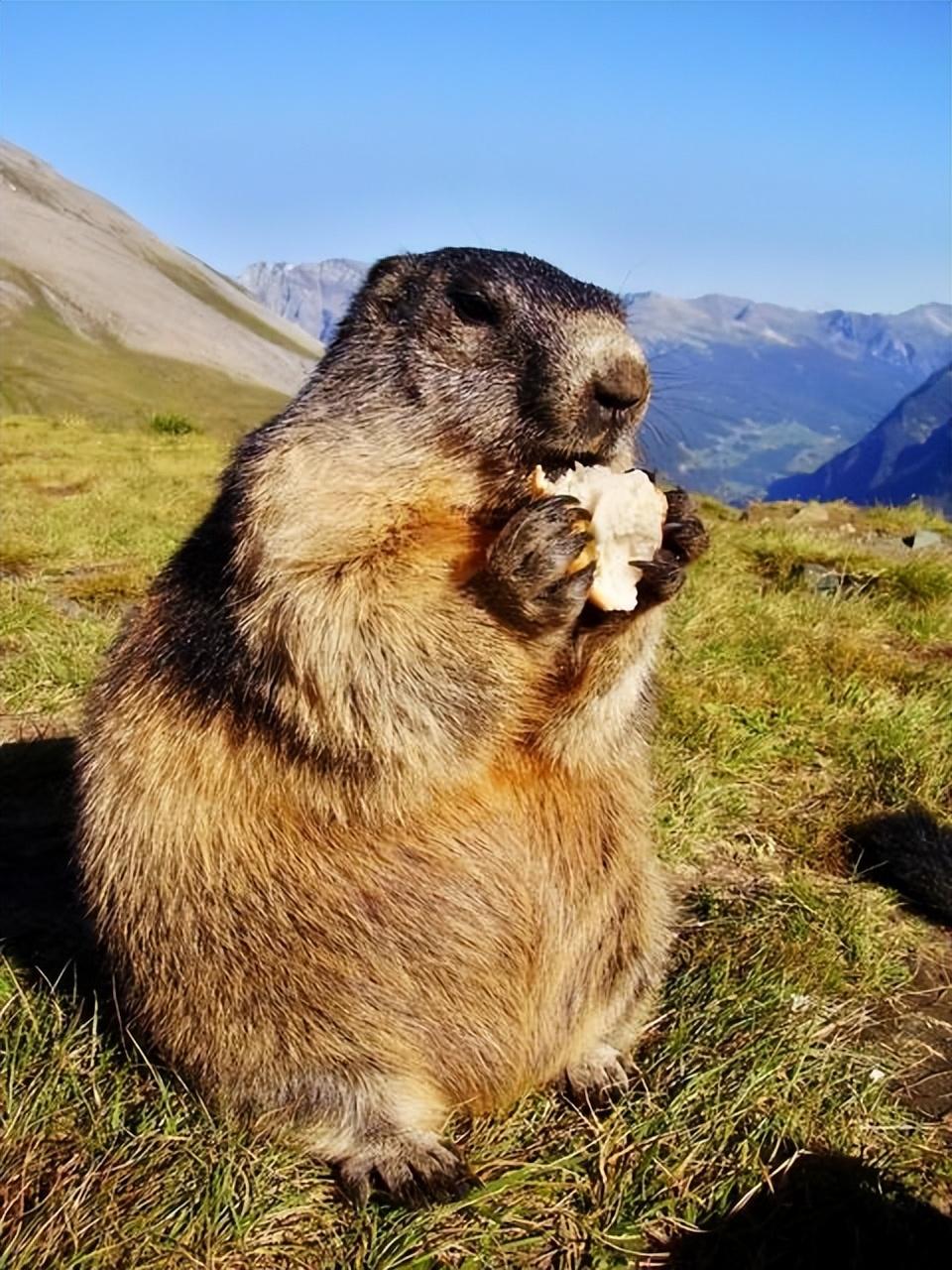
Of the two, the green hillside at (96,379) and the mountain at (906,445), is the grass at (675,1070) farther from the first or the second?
the mountain at (906,445)

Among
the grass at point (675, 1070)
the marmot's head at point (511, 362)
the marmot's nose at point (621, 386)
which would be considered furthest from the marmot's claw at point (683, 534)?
the grass at point (675, 1070)

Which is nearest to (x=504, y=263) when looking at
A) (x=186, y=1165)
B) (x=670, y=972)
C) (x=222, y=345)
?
(x=670, y=972)

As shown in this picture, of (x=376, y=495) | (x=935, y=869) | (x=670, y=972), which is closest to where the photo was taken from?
(x=376, y=495)

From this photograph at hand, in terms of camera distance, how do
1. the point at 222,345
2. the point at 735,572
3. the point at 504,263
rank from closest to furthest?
the point at 504,263, the point at 735,572, the point at 222,345

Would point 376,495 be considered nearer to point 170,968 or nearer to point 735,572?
point 170,968

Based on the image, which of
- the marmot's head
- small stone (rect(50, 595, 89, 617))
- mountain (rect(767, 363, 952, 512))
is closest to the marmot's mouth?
the marmot's head

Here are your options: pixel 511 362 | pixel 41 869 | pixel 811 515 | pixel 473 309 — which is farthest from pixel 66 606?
pixel 811 515

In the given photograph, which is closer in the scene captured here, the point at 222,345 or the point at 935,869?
the point at 935,869
